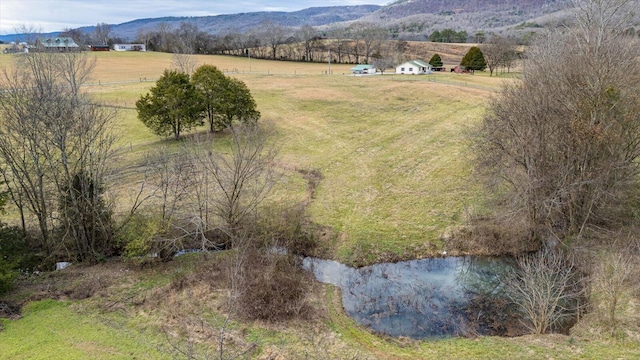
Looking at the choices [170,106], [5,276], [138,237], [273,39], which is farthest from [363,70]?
[5,276]

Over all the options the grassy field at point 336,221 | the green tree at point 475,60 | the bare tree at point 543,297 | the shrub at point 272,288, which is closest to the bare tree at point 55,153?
the grassy field at point 336,221

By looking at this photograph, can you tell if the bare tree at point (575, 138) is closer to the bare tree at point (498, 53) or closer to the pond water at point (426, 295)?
the pond water at point (426, 295)

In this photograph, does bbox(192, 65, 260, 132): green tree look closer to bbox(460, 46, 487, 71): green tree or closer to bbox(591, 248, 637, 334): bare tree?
bbox(591, 248, 637, 334): bare tree

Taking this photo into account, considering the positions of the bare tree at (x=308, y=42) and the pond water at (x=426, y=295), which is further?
the bare tree at (x=308, y=42)

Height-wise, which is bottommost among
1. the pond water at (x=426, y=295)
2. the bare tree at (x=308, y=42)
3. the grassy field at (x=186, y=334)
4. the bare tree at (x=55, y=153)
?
the pond water at (x=426, y=295)

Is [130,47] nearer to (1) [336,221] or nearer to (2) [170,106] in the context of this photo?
(2) [170,106]
